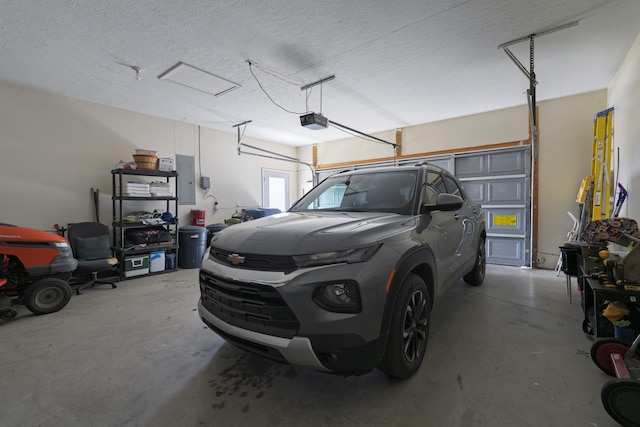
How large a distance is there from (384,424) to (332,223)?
3.59 feet

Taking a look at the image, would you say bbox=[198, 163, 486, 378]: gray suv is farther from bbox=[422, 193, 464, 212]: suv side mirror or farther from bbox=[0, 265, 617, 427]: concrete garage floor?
bbox=[0, 265, 617, 427]: concrete garage floor

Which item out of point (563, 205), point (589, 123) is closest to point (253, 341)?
point (563, 205)

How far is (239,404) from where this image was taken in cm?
158

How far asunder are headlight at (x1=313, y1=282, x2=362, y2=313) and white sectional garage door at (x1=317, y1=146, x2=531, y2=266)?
5231 millimetres

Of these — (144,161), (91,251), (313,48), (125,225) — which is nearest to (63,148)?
(144,161)

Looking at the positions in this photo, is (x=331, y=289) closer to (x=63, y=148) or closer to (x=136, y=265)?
(x=136, y=265)

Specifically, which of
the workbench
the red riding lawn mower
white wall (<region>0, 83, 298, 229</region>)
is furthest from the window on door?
the workbench

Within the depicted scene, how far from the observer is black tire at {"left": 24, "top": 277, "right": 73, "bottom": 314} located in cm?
295

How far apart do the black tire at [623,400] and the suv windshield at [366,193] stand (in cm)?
134

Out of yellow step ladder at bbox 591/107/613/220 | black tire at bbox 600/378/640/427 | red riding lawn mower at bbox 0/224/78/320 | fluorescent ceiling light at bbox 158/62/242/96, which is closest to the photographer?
black tire at bbox 600/378/640/427

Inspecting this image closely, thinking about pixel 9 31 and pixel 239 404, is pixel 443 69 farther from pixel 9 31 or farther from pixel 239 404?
pixel 9 31

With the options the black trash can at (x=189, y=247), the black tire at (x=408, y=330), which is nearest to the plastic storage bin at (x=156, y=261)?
the black trash can at (x=189, y=247)

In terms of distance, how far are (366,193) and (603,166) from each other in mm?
3950

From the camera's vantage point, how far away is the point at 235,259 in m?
1.59
